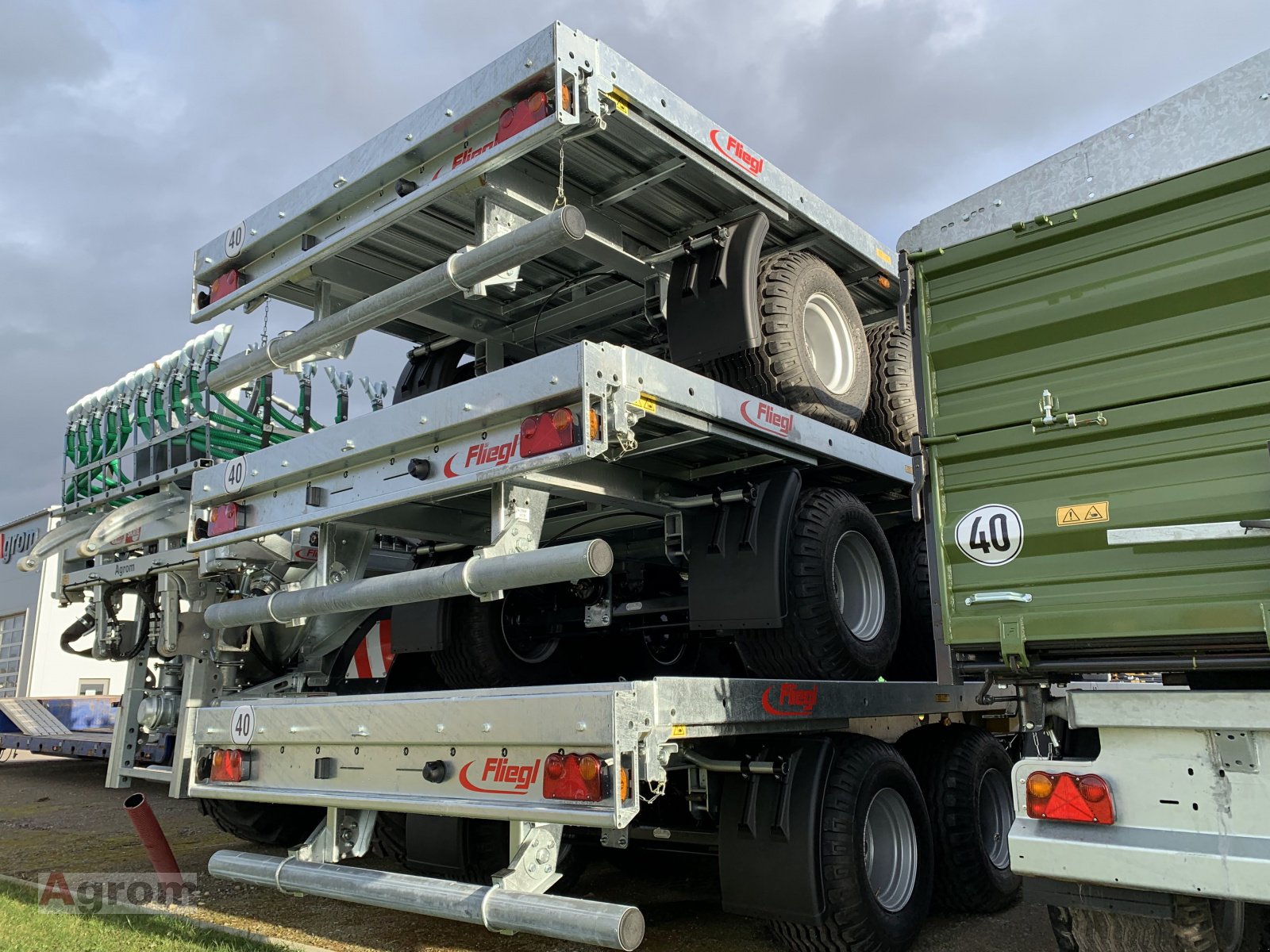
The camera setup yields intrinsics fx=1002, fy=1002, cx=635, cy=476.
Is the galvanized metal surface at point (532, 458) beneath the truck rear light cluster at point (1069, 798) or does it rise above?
above

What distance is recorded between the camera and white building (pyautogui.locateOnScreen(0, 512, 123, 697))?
60.2ft

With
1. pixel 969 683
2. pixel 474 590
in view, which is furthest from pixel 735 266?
pixel 969 683

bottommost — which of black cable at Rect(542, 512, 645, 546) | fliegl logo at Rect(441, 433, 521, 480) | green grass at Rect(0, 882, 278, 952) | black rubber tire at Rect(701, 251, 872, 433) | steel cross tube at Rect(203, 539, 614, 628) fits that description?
green grass at Rect(0, 882, 278, 952)

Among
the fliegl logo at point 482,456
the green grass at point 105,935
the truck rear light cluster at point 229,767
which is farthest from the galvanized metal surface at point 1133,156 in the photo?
the green grass at point 105,935

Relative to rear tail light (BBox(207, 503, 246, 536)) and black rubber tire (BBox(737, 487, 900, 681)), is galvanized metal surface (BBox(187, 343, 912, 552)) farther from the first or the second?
black rubber tire (BBox(737, 487, 900, 681))

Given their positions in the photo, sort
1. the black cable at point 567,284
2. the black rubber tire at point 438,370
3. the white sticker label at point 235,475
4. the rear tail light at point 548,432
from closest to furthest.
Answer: the rear tail light at point 548,432 → the white sticker label at point 235,475 → the black cable at point 567,284 → the black rubber tire at point 438,370

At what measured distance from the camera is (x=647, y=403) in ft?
11.3

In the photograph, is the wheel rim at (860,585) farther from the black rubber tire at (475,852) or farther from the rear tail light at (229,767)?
the rear tail light at (229,767)

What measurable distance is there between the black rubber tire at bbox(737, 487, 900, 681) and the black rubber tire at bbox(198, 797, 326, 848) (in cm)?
334

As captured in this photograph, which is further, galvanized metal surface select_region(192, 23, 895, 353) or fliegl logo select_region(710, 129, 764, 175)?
fliegl logo select_region(710, 129, 764, 175)

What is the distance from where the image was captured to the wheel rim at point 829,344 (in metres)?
4.62


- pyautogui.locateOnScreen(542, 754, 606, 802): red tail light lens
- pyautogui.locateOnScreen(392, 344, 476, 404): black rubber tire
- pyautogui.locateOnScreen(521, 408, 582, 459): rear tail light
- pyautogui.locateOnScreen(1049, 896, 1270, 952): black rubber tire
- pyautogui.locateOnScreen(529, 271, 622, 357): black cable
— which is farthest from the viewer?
pyautogui.locateOnScreen(392, 344, 476, 404): black rubber tire

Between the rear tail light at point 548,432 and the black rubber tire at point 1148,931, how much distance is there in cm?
212

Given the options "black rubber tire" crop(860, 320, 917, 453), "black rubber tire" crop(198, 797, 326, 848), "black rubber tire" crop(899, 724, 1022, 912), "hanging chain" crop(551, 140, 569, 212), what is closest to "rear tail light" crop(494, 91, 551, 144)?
"hanging chain" crop(551, 140, 569, 212)
